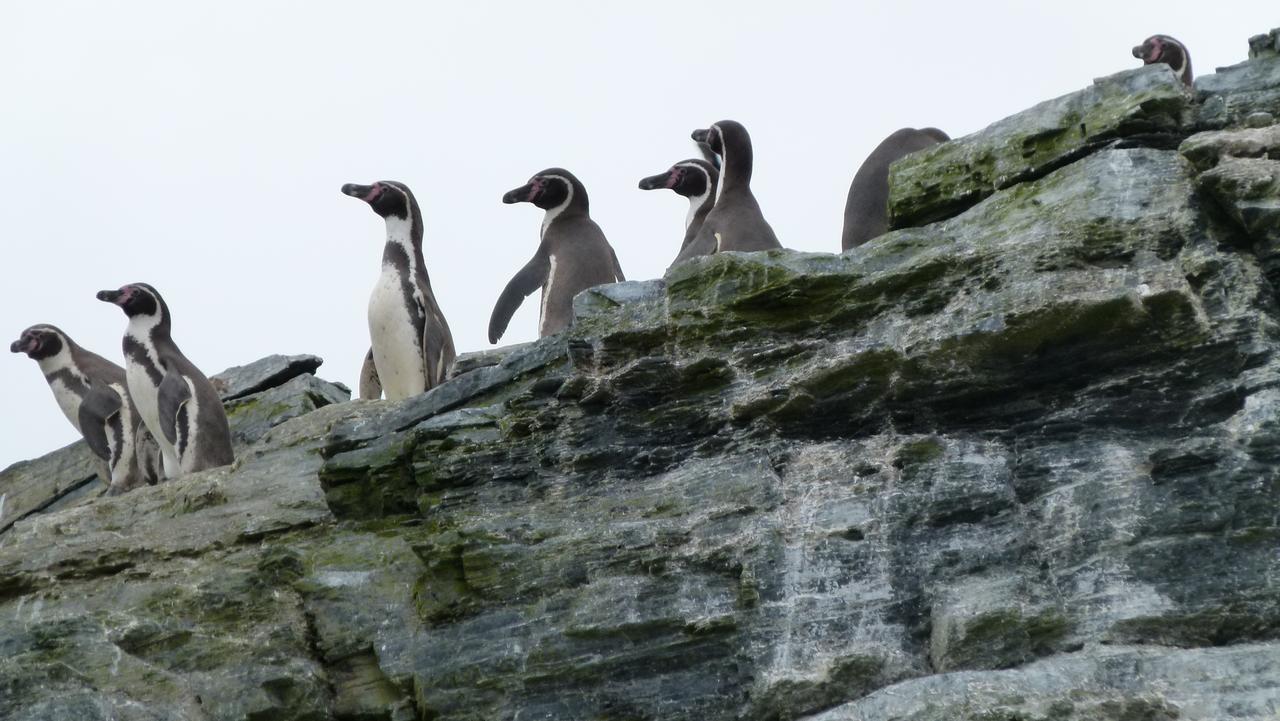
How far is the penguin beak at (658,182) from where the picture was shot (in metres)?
13.6

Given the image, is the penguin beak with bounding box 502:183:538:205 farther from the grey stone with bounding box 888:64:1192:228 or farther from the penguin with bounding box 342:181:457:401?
the grey stone with bounding box 888:64:1192:228

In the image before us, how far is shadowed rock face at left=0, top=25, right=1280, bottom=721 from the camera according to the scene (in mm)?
6262

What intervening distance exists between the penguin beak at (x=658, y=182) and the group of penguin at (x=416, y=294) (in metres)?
0.01

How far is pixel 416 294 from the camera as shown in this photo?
1297 centimetres

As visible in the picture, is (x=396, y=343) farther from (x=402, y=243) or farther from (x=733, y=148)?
(x=733, y=148)

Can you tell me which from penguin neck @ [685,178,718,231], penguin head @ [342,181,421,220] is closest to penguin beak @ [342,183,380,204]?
penguin head @ [342,181,421,220]

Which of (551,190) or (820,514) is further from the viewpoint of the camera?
(551,190)

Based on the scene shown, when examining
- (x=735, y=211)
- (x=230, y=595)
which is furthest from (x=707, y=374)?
(x=735, y=211)

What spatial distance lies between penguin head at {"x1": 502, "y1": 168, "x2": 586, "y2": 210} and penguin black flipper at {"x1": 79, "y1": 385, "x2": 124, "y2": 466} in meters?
3.82

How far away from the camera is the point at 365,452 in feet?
28.0

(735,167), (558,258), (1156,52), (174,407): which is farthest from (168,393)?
(1156,52)

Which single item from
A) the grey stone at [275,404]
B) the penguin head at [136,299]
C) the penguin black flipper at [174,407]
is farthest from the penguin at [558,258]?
the penguin head at [136,299]

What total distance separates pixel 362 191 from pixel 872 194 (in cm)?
426

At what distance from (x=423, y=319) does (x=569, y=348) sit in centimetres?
504
